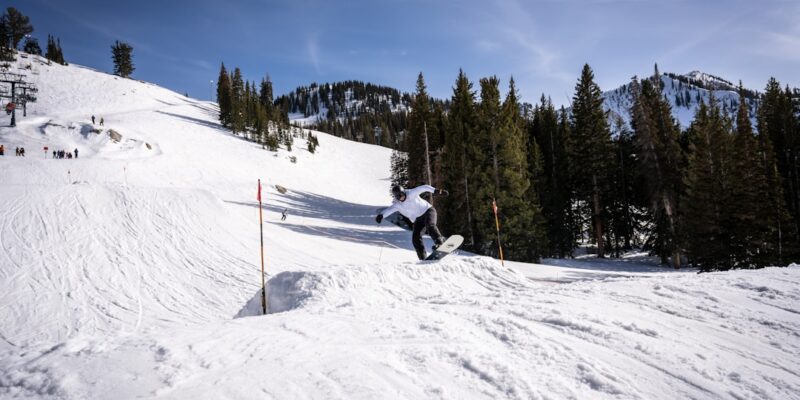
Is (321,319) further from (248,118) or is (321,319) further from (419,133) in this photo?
(248,118)

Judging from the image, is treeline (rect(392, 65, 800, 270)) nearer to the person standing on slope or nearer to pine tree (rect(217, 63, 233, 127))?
the person standing on slope

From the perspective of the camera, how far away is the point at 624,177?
1328 inches

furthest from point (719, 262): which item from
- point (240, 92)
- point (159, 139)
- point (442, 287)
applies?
point (240, 92)

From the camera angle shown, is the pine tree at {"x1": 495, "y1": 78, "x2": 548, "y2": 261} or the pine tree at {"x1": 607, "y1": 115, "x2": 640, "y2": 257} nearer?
the pine tree at {"x1": 495, "y1": 78, "x2": 548, "y2": 261}

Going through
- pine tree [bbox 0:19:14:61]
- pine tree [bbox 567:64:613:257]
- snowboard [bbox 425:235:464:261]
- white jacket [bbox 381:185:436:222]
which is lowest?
snowboard [bbox 425:235:464:261]

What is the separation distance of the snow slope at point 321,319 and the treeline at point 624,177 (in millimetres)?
8513

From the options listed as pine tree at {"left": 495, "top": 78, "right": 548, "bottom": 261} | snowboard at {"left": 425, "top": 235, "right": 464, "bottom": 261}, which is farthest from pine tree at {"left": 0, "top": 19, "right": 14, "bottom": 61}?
snowboard at {"left": 425, "top": 235, "right": 464, "bottom": 261}

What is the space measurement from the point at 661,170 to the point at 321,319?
3037 centimetres

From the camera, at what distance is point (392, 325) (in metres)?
4.72

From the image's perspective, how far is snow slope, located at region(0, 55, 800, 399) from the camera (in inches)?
129

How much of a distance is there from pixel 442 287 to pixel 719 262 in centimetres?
2032

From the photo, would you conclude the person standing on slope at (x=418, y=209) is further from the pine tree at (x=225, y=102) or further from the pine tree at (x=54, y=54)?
the pine tree at (x=54, y=54)

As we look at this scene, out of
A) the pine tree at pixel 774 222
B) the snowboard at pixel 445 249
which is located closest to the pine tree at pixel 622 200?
the pine tree at pixel 774 222

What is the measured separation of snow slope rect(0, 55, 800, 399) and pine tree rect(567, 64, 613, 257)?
18.6 metres
